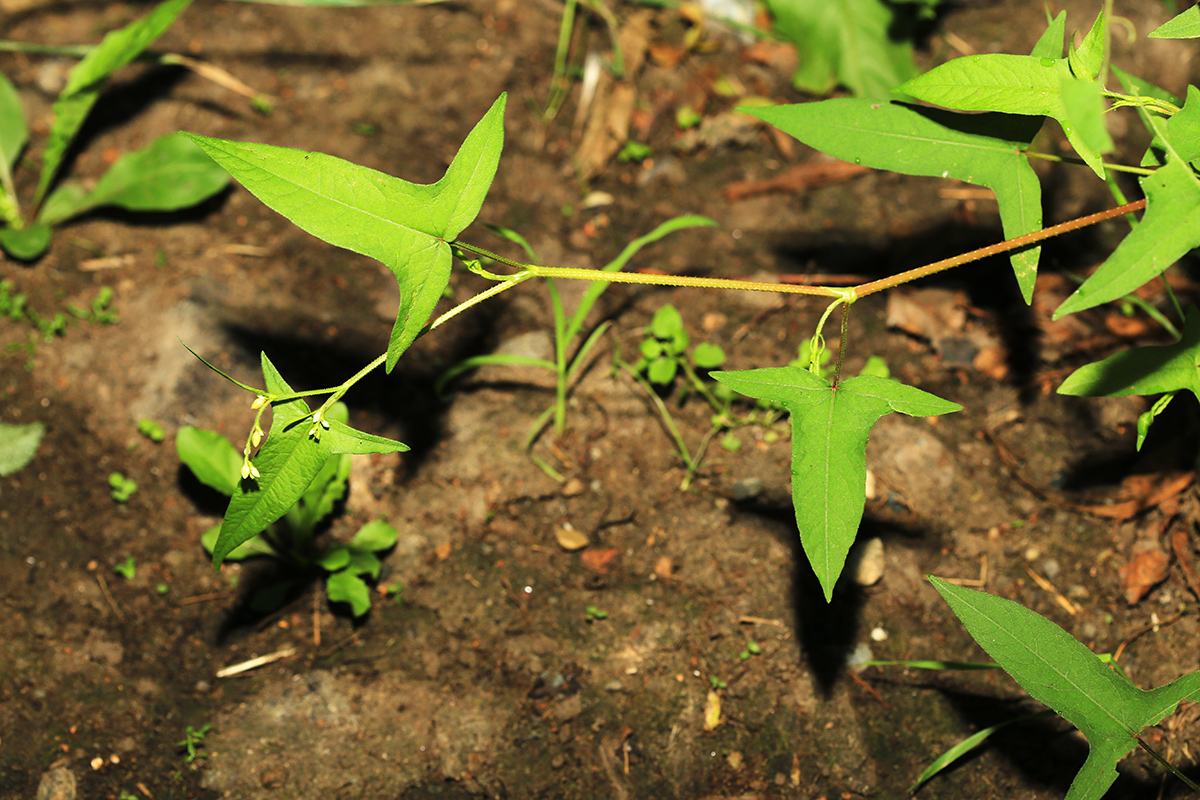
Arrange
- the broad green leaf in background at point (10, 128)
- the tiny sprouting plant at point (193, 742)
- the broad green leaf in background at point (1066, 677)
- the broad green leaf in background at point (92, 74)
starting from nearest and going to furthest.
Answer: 1. the broad green leaf in background at point (1066, 677)
2. the tiny sprouting plant at point (193, 742)
3. the broad green leaf in background at point (92, 74)
4. the broad green leaf in background at point (10, 128)

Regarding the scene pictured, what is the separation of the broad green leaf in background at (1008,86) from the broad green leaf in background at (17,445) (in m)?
2.54

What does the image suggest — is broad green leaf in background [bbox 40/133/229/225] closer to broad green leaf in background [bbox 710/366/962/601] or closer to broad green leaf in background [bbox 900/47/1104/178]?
broad green leaf in background [bbox 710/366/962/601]

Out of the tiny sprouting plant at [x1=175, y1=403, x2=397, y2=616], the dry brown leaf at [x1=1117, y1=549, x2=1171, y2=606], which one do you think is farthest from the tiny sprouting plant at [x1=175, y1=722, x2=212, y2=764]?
the dry brown leaf at [x1=1117, y1=549, x2=1171, y2=606]

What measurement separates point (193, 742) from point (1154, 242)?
2359mm

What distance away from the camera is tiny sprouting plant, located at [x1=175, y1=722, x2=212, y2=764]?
6.15 feet

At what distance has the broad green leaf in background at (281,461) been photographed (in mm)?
1374

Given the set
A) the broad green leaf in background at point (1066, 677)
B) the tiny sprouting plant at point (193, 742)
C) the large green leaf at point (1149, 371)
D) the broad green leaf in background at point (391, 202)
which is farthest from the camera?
the tiny sprouting plant at point (193, 742)

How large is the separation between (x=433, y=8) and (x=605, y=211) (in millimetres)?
1148

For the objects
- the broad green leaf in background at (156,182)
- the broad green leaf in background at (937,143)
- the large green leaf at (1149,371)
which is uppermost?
the broad green leaf in background at (937,143)

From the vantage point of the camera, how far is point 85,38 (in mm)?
2875

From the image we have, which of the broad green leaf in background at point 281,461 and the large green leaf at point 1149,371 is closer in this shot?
the broad green leaf in background at point 281,461

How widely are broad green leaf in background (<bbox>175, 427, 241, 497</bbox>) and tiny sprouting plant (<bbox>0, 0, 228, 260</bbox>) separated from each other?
88 cm

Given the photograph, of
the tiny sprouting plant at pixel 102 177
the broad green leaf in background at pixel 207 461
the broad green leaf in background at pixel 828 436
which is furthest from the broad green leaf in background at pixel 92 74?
the broad green leaf in background at pixel 828 436

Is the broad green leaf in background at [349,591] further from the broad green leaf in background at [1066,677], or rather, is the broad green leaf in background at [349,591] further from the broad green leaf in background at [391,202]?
the broad green leaf in background at [1066,677]
